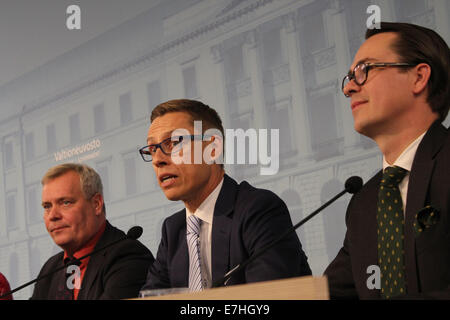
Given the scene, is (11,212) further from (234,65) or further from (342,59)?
(342,59)

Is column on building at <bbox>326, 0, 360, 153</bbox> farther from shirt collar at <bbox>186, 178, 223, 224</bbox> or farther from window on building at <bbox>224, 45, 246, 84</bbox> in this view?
shirt collar at <bbox>186, 178, 223, 224</bbox>

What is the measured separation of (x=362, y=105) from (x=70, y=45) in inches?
129

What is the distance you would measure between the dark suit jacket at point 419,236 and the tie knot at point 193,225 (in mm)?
664

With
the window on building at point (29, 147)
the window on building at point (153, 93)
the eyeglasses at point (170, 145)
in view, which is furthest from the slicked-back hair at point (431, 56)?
the window on building at point (29, 147)

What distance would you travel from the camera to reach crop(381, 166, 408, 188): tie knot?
6.22 feet

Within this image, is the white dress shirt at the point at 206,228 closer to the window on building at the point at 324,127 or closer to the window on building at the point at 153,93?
the window on building at the point at 324,127

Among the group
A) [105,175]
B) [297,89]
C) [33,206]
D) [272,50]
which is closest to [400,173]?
[297,89]

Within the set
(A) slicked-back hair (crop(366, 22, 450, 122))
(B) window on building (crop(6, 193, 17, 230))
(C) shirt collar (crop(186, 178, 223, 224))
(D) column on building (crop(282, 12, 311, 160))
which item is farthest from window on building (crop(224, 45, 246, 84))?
(B) window on building (crop(6, 193, 17, 230))

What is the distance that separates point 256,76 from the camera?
3592 millimetres

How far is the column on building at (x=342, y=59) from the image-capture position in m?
3.13

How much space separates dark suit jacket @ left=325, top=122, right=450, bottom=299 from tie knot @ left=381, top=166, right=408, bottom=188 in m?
0.07

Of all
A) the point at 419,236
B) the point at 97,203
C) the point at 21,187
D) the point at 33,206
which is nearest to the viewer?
the point at 419,236

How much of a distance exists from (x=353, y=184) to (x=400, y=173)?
0.49ft

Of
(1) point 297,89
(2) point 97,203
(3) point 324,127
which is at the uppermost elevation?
(1) point 297,89
